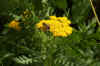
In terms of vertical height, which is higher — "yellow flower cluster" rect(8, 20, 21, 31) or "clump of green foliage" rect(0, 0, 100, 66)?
"yellow flower cluster" rect(8, 20, 21, 31)

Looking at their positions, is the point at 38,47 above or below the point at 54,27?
below

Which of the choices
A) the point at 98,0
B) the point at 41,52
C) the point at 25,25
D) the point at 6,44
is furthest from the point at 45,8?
the point at 98,0

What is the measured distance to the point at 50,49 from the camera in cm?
112

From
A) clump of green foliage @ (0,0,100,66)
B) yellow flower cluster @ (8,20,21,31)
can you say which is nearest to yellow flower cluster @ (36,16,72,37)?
clump of green foliage @ (0,0,100,66)

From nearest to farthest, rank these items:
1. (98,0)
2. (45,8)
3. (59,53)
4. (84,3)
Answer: (59,53)
(45,8)
(84,3)
(98,0)

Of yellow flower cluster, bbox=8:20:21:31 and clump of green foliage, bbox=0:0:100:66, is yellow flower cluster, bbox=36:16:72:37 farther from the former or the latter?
yellow flower cluster, bbox=8:20:21:31

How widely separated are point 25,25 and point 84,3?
0.84 metres

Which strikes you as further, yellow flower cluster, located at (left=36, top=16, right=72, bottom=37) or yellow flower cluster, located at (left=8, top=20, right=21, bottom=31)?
yellow flower cluster, located at (left=8, top=20, right=21, bottom=31)

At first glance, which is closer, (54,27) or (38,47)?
(54,27)

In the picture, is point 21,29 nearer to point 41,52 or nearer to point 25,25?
point 25,25

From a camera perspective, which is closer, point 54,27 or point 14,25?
point 54,27

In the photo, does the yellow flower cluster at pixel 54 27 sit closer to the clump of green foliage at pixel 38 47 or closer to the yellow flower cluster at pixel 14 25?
the clump of green foliage at pixel 38 47

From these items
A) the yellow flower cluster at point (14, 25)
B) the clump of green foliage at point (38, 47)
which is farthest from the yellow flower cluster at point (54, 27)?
the yellow flower cluster at point (14, 25)

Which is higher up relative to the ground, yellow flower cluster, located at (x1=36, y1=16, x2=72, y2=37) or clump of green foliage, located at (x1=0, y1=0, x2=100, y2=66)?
yellow flower cluster, located at (x1=36, y1=16, x2=72, y2=37)
